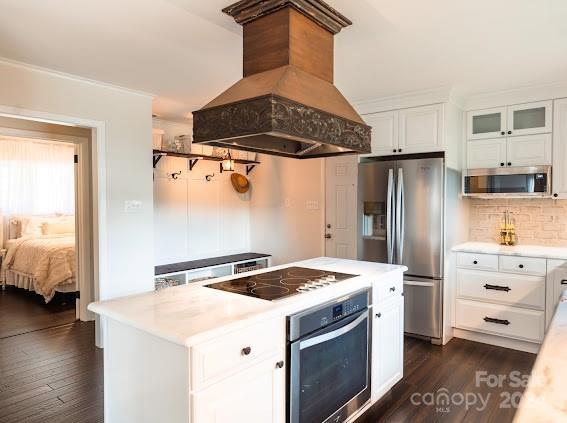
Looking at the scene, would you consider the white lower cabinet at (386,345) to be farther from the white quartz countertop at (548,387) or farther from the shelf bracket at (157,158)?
the shelf bracket at (157,158)

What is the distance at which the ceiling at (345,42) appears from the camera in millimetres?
2096

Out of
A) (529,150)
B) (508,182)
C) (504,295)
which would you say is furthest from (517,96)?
(504,295)

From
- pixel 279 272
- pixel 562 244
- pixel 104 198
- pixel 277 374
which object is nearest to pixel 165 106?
pixel 104 198

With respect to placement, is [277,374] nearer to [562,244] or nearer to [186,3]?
[186,3]

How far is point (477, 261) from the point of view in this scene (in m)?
3.67

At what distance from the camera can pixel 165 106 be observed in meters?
4.18

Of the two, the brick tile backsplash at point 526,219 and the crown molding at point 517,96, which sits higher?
the crown molding at point 517,96

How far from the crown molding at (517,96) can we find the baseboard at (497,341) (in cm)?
223

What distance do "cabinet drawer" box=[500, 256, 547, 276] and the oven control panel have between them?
192 cm

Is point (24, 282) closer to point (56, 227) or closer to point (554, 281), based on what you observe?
point (56, 227)

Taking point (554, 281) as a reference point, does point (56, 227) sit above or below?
above

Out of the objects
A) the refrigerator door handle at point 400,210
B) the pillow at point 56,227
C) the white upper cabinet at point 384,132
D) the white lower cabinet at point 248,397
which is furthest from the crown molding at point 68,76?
the pillow at point 56,227

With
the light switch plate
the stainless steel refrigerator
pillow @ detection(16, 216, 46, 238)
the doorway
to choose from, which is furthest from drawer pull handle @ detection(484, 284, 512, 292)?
pillow @ detection(16, 216, 46, 238)

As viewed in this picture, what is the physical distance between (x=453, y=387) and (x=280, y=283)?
163 centimetres
